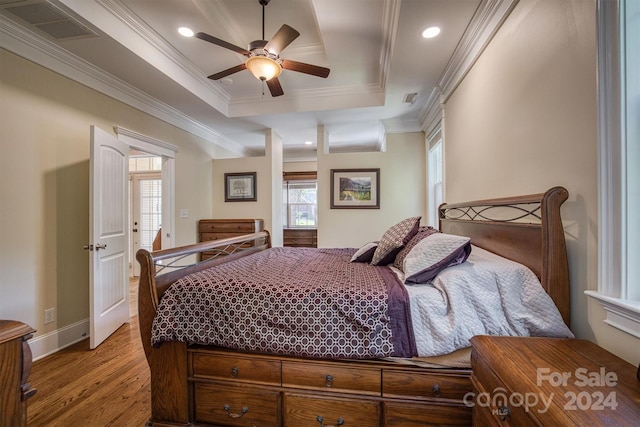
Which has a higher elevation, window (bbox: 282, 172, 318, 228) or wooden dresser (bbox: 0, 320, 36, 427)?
window (bbox: 282, 172, 318, 228)

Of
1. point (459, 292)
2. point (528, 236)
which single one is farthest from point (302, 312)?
point (528, 236)

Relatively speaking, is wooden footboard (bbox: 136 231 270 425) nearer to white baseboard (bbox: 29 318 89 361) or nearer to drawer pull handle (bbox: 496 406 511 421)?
drawer pull handle (bbox: 496 406 511 421)

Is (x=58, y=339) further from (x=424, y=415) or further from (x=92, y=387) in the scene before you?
(x=424, y=415)

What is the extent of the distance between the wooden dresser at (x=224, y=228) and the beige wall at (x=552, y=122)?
130 inches

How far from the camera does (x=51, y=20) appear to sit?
75.0 inches

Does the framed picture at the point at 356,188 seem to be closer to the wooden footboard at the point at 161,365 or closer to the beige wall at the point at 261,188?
the beige wall at the point at 261,188

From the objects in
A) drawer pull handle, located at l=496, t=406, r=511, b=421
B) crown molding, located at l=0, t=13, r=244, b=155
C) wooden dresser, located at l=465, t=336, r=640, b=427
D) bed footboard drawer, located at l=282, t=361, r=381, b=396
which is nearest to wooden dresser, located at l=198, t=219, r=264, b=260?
crown molding, located at l=0, t=13, r=244, b=155

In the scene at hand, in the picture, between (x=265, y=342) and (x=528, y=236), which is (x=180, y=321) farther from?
(x=528, y=236)

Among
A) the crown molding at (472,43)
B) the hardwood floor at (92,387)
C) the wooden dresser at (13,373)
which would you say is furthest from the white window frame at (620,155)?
the hardwood floor at (92,387)

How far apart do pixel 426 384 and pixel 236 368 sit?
3.17 feet

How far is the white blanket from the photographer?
110 cm

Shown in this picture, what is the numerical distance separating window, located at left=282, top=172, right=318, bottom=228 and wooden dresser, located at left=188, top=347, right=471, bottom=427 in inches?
194

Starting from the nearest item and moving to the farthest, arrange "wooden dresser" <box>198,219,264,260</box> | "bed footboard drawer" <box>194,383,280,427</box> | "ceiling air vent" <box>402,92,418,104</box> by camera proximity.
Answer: "bed footboard drawer" <box>194,383,280,427</box>
"ceiling air vent" <box>402,92,418,104</box>
"wooden dresser" <box>198,219,264,260</box>

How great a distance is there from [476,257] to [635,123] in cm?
90
